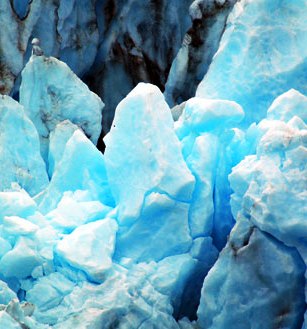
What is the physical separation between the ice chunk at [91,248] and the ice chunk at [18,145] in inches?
35.8

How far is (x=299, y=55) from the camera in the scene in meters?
3.75

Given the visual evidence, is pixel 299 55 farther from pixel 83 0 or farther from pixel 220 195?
pixel 83 0

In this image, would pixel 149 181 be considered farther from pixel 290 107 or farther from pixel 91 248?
pixel 290 107

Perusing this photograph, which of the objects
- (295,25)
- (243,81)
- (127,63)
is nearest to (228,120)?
(243,81)

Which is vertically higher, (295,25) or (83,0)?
(295,25)

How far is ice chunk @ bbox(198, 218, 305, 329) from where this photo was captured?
2934mm

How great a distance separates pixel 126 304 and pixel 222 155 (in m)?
0.87

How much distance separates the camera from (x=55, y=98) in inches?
172

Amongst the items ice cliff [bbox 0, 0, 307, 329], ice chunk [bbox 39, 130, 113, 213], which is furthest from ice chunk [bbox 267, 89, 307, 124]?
ice chunk [bbox 39, 130, 113, 213]

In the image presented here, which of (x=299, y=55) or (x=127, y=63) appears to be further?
(x=127, y=63)

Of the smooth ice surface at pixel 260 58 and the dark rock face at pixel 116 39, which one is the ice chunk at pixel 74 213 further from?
the dark rock face at pixel 116 39

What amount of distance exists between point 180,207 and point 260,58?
3.35 feet

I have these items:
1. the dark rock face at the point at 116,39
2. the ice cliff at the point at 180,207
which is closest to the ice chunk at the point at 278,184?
the ice cliff at the point at 180,207

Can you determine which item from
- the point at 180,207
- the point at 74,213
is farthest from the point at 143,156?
the point at 74,213
